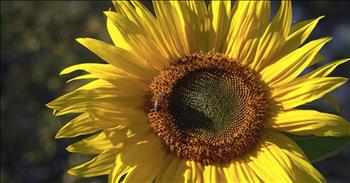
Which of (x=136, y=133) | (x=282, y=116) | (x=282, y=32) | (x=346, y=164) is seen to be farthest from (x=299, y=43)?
(x=346, y=164)

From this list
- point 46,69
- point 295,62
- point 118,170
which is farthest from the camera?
point 46,69

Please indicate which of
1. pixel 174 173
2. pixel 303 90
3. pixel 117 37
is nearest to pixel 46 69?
pixel 117 37

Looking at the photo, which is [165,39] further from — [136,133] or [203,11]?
[136,133]

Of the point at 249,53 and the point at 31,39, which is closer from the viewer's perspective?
the point at 249,53

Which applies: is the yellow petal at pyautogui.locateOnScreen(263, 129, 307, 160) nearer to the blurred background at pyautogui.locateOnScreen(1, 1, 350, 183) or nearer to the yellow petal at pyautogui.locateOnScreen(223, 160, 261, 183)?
the yellow petal at pyautogui.locateOnScreen(223, 160, 261, 183)

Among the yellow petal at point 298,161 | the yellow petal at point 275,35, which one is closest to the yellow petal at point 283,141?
the yellow petal at point 298,161

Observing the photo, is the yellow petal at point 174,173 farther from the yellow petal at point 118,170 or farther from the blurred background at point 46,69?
the blurred background at point 46,69

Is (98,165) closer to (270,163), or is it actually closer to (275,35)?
(270,163)
